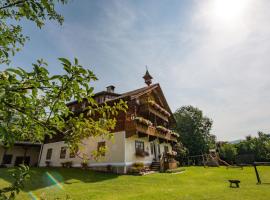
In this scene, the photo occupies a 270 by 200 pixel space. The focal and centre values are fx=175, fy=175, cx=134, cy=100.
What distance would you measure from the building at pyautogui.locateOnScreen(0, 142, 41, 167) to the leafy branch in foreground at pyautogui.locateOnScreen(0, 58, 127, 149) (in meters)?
27.1

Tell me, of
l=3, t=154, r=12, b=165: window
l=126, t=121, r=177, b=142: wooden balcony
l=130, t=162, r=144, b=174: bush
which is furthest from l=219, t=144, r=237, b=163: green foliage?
l=3, t=154, r=12, b=165: window

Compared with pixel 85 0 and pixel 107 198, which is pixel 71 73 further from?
pixel 107 198

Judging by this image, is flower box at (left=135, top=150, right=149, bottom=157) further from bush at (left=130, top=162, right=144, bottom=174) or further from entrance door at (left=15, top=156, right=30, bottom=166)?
entrance door at (left=15, top=156, right=30, bottom=166)

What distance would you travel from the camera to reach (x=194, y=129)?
141 ft

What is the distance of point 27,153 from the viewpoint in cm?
2783

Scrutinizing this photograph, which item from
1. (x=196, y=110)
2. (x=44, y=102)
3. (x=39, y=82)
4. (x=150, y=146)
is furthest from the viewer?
(x=196, y=110)

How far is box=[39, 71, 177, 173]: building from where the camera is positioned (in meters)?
17.3

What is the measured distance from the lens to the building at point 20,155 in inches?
999

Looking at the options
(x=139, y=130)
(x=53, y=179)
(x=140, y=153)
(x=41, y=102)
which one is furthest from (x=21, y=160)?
(x=41, y=102)

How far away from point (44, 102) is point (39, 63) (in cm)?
47

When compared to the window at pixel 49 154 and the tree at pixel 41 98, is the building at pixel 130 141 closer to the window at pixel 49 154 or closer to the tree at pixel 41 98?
the window at pixel 49 154

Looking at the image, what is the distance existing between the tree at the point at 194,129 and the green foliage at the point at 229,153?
668 centimetres

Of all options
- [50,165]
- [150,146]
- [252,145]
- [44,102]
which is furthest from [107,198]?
[252,145]

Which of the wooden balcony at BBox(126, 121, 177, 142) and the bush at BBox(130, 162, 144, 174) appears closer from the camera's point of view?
the bush at BBox(130, 162, 144, 174)
